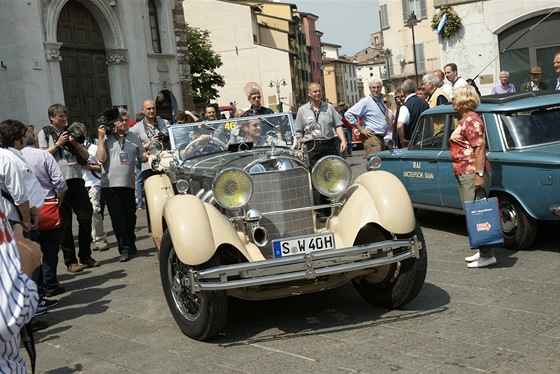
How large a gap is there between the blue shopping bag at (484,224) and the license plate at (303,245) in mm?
1853

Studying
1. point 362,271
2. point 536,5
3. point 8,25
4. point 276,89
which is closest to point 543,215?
point 362,271

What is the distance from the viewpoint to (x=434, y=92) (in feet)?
Result: 35.0

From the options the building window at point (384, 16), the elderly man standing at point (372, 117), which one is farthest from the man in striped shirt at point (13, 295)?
the building window at point (384, 16)

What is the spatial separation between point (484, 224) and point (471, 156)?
2.19 feet

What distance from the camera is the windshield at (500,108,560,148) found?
286 inches

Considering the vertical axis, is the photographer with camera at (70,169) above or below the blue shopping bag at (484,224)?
above

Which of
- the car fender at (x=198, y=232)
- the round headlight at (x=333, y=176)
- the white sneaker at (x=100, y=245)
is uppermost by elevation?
the round headlight at (x=333, y=176)

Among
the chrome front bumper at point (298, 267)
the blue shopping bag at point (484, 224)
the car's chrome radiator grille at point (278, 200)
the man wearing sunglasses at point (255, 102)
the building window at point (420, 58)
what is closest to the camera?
the chrome front bumper at point (298, 267)

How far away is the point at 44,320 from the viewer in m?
6.30

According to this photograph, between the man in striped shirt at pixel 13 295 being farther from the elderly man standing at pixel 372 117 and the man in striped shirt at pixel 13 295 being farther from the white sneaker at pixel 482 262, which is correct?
the elderly man standing at pixel 372 117

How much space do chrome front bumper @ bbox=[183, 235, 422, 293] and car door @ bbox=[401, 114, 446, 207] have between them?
3.26 metres

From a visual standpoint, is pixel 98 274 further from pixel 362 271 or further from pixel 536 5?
pixel 536 5

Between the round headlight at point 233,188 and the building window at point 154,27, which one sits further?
the building window at point 154,27

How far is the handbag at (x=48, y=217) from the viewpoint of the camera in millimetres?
6910
